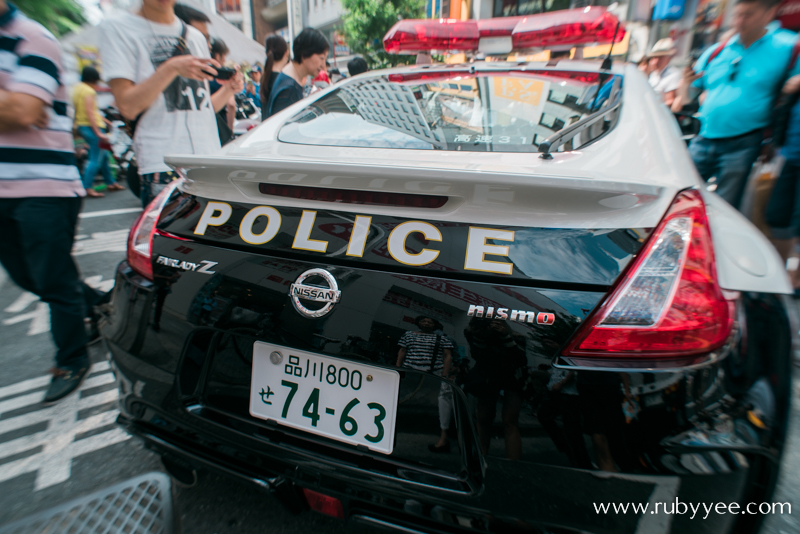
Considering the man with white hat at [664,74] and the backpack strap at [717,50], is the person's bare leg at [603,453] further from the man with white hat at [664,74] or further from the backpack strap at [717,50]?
the man with white hat at [664,74]

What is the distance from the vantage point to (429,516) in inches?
39.8

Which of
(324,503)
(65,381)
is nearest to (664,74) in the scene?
(324,503)

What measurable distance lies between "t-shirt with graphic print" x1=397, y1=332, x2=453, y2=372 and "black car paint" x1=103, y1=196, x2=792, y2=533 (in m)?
0.03

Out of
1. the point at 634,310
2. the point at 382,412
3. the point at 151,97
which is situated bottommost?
the point at 382,412

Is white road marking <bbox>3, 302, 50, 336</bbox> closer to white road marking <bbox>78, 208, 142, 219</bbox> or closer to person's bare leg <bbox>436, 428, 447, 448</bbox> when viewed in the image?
white road marking <bbox>78, 208, 142, 219</bbox>

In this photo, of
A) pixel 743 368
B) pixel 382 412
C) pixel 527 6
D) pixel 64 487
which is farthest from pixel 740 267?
pixel 527 6

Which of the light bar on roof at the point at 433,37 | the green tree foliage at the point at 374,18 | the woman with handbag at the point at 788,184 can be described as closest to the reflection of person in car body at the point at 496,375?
the woman with handbag at the point at 788,184

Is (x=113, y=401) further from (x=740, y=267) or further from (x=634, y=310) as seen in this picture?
(x=740, y=267)

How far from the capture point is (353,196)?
1131 millimetres

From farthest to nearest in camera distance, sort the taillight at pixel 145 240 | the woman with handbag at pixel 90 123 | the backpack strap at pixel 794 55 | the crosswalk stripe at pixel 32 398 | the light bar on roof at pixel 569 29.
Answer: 1. the woman with handbag at pixel 90 123
2. the light bar on roof at pixel 569 29
3. the backpack strap at pixel 794 55
4. the crosswalk stripe at pixel 32 398
5. the taillight at pixel 145 240

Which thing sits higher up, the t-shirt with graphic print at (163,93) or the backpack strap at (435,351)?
the t-shirt with graphic print at (163,93)

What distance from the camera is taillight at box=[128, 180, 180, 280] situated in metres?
1.34

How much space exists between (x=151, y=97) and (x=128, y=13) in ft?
1.40

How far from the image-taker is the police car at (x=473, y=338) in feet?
2.98
